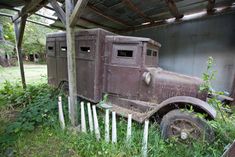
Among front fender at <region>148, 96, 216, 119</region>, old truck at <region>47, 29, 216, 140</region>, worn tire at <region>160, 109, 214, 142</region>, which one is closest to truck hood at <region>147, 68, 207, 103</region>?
old truck at <region>47, 29, 216, 140</region>

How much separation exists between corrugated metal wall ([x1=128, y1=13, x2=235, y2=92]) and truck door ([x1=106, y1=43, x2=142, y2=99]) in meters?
3.21

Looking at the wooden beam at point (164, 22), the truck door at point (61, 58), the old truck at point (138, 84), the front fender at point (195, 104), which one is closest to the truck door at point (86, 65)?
the old truck at point (138, 84)

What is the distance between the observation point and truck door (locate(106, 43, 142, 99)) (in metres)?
3.00

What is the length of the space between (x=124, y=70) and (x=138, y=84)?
0.39m

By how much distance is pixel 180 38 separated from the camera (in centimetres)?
567

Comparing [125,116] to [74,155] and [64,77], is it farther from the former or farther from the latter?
[64,77]

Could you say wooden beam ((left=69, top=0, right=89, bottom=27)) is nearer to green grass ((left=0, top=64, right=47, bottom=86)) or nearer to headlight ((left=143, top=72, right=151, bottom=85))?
headlight ((left=143, top=72, right=151, bottom=85))

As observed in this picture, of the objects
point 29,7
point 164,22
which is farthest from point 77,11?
point 164,22

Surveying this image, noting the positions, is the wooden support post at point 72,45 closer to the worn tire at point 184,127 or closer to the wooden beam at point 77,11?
the wooden beam at point 77,11

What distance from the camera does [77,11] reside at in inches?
100.0

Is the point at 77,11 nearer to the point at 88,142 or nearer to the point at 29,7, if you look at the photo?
the point at 88,142

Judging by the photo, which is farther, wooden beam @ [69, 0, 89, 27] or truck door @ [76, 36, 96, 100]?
truck door @ [76, 36, 96, 100]

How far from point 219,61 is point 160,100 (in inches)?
126

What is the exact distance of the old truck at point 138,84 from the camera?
8.28ft
